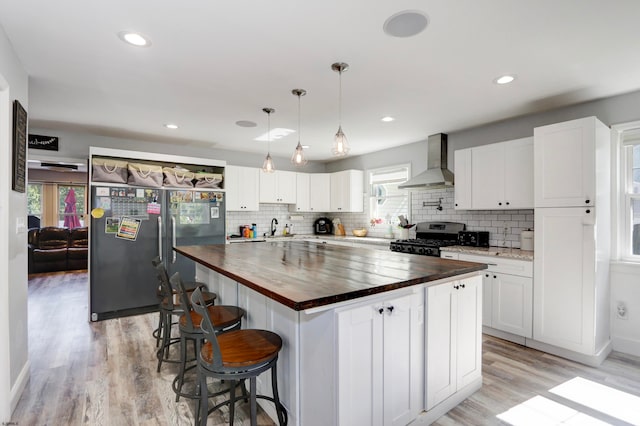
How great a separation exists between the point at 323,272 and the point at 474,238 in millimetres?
2820

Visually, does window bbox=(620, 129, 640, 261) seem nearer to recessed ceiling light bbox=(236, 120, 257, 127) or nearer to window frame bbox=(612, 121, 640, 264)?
window frame bbox=(612, 121, 640, 264)

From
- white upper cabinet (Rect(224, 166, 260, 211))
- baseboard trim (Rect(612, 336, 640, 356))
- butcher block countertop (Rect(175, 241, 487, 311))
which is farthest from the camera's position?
white upper cabinet (Rect(224, 166, 260, 211))

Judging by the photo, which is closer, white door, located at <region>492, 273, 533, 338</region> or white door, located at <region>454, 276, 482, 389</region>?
white door, located at <region>454, 276, 482, 389</region>

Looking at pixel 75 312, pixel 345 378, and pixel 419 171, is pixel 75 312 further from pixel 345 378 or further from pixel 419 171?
pixel 419 171

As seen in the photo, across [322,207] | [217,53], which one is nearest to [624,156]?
[217,53]

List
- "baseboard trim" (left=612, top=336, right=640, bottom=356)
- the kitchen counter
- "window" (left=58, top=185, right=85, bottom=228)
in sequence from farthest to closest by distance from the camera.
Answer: "window" (left=58, top=185, right=85, bottom=228) < the kitchen counter < "baseboard trim" (left=612, top=336, right=640, bottom=356)

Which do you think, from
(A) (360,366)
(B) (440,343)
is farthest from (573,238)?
(A) (360,366)

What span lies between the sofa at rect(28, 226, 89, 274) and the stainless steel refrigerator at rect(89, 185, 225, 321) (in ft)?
11.5

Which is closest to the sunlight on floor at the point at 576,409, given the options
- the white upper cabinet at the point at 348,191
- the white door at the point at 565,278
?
the white door at the point at 565,278

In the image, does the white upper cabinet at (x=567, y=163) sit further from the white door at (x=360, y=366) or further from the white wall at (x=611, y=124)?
the white door at (x=360, y=366)

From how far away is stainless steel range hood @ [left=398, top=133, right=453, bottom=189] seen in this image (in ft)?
14.1

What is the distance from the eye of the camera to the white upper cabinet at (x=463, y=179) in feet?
12.9

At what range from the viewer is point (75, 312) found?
420 cm

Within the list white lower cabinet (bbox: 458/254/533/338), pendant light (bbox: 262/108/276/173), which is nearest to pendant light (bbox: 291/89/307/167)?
pendant light (bbox: 262/108/276/173)
